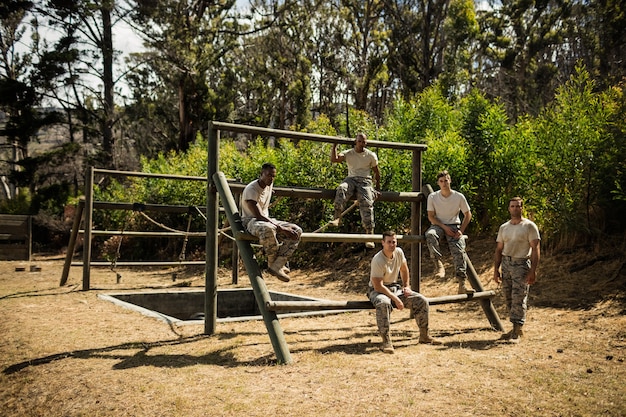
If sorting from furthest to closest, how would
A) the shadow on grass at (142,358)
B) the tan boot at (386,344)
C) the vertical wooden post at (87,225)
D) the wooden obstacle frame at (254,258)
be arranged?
the vertical wooden post at (87,225) → the tan boot at (386,344) → the wooden obstacle frame at (254,258) → the shadow on grass at (142,358)

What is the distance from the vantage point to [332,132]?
53.2 ft

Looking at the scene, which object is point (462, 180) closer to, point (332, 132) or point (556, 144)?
point (556, 144)

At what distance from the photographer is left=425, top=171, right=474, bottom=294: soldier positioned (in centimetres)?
682

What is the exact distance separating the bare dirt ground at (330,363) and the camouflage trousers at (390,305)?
11.3 inches

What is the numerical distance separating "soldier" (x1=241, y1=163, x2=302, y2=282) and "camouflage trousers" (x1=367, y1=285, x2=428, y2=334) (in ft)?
3.18

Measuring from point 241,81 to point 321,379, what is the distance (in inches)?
1309

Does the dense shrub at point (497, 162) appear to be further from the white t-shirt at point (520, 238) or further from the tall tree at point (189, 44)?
the tall tree at point (189, 44)

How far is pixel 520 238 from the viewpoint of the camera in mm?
6297

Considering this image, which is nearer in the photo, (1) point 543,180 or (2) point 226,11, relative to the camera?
(1) point 543,180

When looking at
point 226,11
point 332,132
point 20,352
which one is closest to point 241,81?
point 226,11

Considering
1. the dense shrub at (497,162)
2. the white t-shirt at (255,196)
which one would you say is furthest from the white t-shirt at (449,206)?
the dense shrub at (497,162)

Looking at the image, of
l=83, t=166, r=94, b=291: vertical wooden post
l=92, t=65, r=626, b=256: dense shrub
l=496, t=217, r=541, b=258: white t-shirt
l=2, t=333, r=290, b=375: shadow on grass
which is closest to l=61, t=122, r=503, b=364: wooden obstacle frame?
l=2, t=333, r=290, b=375: shadow on grass

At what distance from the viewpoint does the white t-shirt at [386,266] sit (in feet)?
19.4

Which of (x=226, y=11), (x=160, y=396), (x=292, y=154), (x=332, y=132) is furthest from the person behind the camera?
(x=226, y=11)
